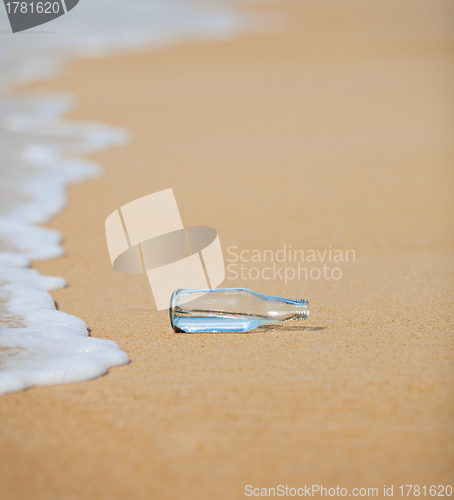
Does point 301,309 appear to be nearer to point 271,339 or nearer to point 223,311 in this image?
point 271,339

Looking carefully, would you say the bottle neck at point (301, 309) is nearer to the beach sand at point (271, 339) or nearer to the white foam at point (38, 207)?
the beach sand at point (271, 339)

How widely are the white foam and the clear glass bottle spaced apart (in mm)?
298

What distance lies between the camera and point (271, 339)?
2172 millimetres

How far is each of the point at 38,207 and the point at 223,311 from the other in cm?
260

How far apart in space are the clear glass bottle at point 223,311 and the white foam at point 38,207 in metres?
0.30

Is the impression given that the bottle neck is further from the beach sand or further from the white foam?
the white foam

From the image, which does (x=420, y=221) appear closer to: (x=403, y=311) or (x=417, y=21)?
(x=403, y=311)

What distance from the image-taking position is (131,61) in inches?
583

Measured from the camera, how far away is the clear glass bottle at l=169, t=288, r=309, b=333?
222 cm

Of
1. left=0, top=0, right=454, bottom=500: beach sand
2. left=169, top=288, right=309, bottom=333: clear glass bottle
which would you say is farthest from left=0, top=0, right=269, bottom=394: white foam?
left=169, top=288, right=309, bottom=333: clear glass bottle

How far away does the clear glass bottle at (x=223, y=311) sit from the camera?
7.27 feet

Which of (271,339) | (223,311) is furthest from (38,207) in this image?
(271,339)

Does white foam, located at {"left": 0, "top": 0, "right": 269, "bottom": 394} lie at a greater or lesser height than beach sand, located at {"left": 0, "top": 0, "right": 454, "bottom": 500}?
greater

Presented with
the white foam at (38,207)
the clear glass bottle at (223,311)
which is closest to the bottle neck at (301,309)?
the clear glass bottle at (223,311)
